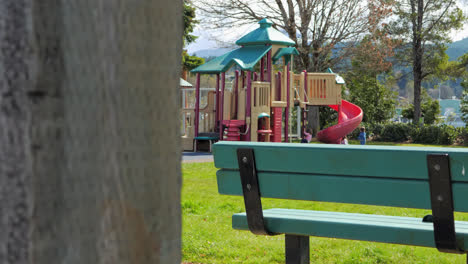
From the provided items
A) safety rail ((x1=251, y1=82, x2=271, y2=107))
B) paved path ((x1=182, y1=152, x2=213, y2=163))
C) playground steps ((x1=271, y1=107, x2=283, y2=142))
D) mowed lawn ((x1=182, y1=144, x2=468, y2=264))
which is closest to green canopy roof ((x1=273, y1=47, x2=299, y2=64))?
safety rail ((x1=251, y1=82, x2=271, y2=107))

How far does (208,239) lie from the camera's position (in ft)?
15.5

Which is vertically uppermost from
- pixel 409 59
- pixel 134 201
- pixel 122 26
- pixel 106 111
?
pixel 409 59

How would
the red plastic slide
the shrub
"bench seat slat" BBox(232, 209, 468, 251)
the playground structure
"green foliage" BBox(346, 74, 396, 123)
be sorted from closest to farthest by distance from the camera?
"bench seat slat" BBox(232, 209, 468, 251) → the playground structure → the red plastic slide → the shrub → "green foliage" BBox(346, 74, 396, 123)

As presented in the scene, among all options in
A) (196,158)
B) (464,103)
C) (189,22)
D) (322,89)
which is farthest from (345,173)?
(464,103)

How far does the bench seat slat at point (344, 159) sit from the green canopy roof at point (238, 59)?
15489 millimetres

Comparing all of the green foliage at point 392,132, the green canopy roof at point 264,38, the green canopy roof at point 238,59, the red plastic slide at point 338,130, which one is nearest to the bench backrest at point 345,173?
the green canopy roof at point 238,59

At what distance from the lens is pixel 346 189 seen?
2.66m

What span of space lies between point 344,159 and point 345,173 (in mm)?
75

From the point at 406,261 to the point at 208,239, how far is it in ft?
5.29

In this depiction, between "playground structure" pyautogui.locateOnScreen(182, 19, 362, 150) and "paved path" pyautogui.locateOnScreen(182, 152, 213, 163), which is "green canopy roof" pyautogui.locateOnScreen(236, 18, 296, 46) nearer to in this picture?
"playground structure" pyautogui.locateOnScreen(182, 19, 362, 150)

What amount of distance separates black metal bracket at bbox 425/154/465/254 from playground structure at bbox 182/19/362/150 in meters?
15.5

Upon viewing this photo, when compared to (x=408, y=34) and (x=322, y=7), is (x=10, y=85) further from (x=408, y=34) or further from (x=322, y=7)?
(x=408, y=34)

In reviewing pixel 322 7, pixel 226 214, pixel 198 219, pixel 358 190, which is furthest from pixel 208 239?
pixel 322 7

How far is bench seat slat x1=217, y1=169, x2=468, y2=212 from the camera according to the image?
8.23 ft
